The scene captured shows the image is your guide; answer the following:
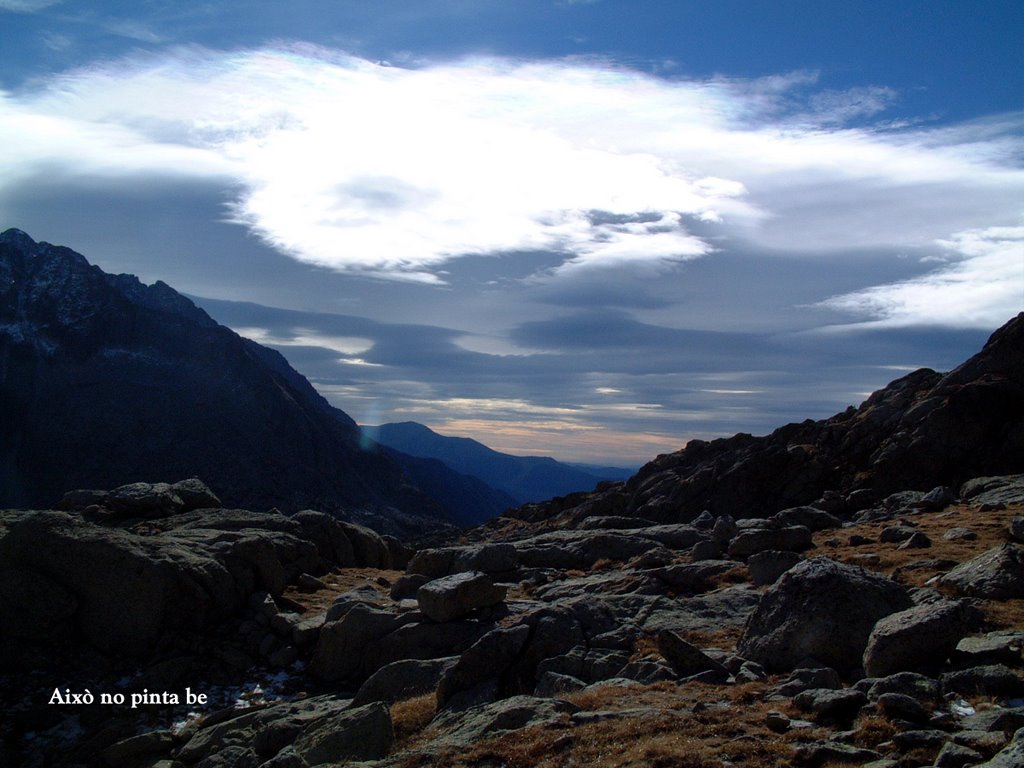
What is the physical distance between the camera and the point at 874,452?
64.4 m

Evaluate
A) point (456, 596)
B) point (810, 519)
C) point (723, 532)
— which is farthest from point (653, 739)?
point (810, 519)

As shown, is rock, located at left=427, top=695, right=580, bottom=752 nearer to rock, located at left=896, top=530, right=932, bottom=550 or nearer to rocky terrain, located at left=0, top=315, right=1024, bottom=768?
rocky terrain, located at left=0, top=315, right=1024, bottom=768

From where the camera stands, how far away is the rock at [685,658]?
1435 centimetres

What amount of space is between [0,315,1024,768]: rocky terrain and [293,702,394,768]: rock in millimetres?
50

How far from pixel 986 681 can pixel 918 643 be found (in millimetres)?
1393

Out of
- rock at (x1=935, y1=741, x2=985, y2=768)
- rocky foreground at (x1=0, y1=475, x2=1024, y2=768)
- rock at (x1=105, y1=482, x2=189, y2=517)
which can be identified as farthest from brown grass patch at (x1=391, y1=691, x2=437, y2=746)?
rock at (x1=105, y1=482, x2=189, y2=517)

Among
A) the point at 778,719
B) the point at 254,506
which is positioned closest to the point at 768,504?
the point at 778,719

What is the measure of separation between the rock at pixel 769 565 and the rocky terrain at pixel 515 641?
9cm

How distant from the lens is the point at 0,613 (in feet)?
66.3

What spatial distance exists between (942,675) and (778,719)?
9.15 feet

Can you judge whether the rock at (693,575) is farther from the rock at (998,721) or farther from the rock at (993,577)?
the rock at (998,721)

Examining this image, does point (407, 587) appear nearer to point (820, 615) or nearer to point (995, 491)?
point (820, 615)

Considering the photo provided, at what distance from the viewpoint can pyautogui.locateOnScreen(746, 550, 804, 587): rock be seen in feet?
72.6

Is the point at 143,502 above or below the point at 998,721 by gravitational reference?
above
